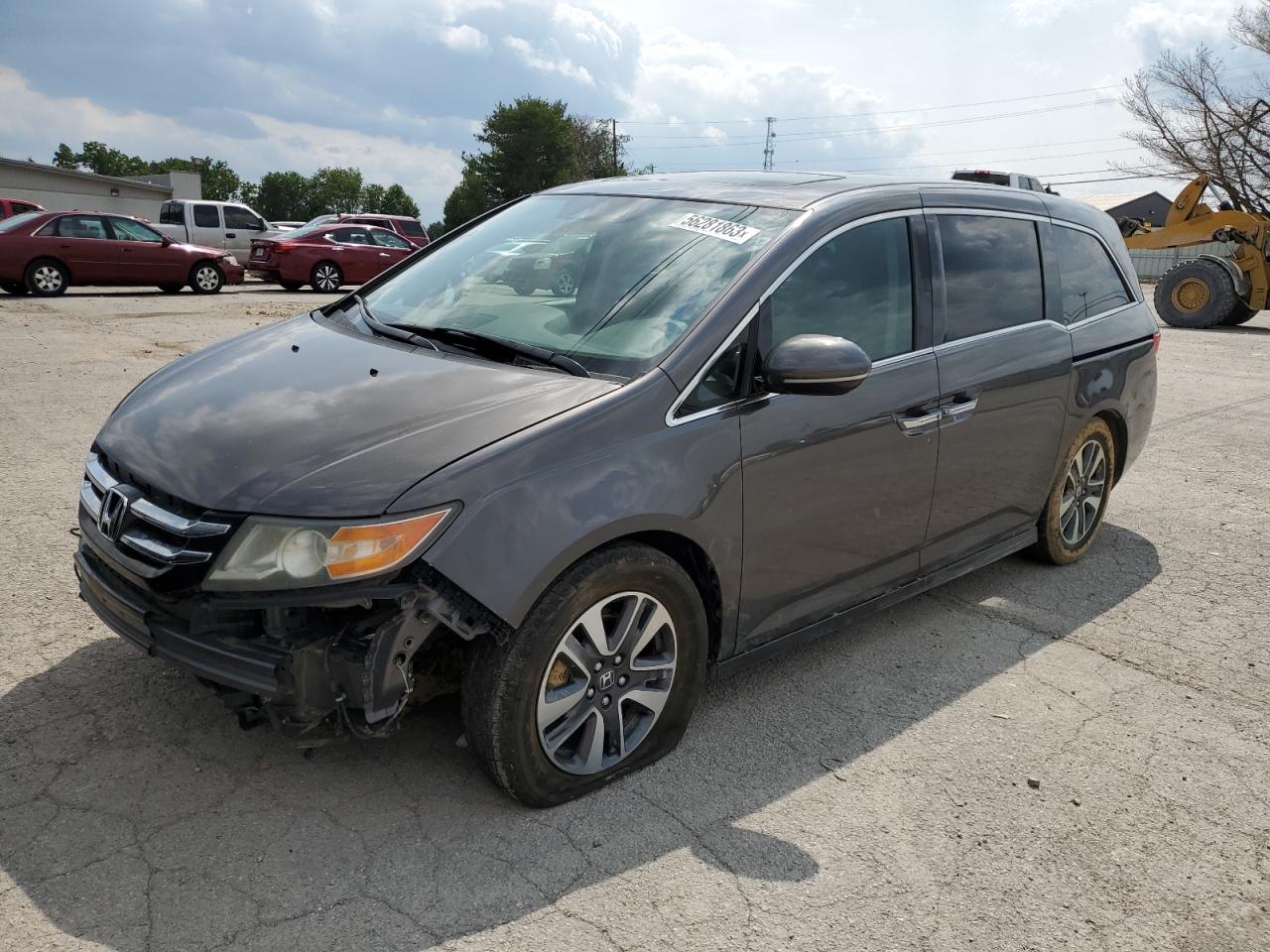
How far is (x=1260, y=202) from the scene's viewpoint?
143 ft

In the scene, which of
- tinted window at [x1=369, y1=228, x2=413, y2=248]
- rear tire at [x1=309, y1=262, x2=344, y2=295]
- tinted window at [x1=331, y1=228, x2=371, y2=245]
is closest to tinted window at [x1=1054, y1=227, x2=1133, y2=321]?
rear tire at [x1=309, y1=262, x2=344, y2=295]

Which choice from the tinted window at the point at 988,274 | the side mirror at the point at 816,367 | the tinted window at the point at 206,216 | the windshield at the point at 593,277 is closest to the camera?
the side mirror at the point at 816,367

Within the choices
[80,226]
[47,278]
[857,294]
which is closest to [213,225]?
[80,226]

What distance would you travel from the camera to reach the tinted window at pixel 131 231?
685 inches

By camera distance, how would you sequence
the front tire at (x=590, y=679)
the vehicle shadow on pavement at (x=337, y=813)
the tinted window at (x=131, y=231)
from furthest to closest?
the tinted window at (x=131, y=231) → the front tire at (x=590, y=679) → the vehicle shadow on pavement at (x=337, y=813)

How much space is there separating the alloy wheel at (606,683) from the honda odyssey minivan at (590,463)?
0.4 inches

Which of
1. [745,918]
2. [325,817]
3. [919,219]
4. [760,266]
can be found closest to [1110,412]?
[919,219]

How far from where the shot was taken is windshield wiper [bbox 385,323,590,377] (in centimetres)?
311

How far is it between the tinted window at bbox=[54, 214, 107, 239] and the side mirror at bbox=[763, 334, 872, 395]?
675 inches

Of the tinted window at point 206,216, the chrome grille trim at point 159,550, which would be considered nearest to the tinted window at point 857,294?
the chrome grille trim at point 159,550

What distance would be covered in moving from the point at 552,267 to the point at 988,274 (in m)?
1.79

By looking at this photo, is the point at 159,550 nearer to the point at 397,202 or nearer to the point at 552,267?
the point at 552,267

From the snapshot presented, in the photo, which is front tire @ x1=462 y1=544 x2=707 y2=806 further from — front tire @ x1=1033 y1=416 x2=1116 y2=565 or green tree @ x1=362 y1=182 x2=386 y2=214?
green tree @ x1=362 y1=182 x2=386 y2=214

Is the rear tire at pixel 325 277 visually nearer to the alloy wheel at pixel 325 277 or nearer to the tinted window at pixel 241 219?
the alloy wheel at pixel 325 277
